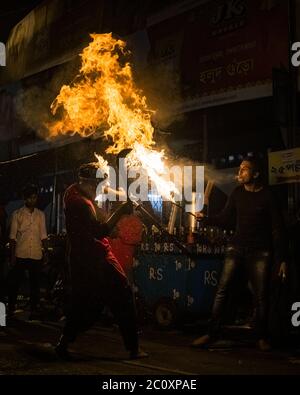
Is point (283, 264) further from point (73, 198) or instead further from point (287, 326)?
point (73, 198)

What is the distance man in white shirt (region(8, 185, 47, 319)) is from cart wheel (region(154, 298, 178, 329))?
199 centimetres

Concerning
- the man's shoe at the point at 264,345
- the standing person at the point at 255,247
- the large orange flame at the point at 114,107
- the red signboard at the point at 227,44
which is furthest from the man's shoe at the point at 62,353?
the red signboard at the point at 227,44

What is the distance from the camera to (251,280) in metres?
6.47

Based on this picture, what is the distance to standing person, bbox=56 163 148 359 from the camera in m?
5.70

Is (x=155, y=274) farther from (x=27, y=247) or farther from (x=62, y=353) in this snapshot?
(x=62, y=353)

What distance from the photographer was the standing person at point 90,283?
18.7 ft

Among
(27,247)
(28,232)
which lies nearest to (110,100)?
(28,232)

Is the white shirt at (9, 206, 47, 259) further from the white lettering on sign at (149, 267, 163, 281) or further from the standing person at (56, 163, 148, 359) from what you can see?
the standing person at (56, 163, 148, 359)

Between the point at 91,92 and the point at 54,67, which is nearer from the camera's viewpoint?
the point at 91,92

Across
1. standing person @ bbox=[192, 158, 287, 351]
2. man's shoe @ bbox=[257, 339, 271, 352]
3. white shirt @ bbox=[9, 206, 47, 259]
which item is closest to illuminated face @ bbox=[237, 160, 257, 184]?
standing person @ bbox=[192, 158, 287, 351]

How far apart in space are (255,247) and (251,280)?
38cm
